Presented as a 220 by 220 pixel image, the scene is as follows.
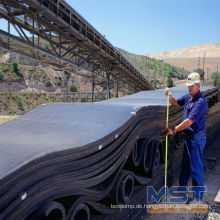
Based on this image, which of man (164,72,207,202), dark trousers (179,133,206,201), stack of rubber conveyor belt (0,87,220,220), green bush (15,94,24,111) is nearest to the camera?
stack of rubber conveyor belt (0,87,220,220)

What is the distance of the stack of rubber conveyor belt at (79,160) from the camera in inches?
61.4

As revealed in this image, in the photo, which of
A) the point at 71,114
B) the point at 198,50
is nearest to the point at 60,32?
the point at 71,114

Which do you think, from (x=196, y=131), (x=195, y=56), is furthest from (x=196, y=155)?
(x=195, y=56)

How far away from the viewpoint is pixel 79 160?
209 centimetres

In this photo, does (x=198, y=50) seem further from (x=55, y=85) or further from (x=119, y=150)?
(x=119, y=150)

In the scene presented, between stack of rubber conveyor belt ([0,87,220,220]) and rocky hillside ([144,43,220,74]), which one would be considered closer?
stack of rubber conveyor belt ([0,87,220,220])

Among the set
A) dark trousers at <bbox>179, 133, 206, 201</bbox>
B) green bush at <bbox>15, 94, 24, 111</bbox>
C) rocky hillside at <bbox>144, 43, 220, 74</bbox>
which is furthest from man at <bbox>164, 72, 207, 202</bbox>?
rocky hillside at <bbox>144, 43, 220, 74</bbox>

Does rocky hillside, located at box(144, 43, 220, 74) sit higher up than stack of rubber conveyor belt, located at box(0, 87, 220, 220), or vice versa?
rocky hillside, located at box(144, 43, 220, 74)

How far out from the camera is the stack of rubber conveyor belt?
1.56 meters

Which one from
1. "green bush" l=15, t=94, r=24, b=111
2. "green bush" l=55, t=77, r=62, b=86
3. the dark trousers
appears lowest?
"green bush" l=15, t=94, r=24, b=111

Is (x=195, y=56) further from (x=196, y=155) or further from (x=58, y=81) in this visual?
(x=196, y=155)

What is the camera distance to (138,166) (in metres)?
3.53

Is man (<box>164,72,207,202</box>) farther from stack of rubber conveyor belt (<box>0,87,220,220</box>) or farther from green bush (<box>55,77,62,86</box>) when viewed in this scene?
green bush (<box>55,77,62,86</box>)

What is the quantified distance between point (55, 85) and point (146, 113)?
190 feet
